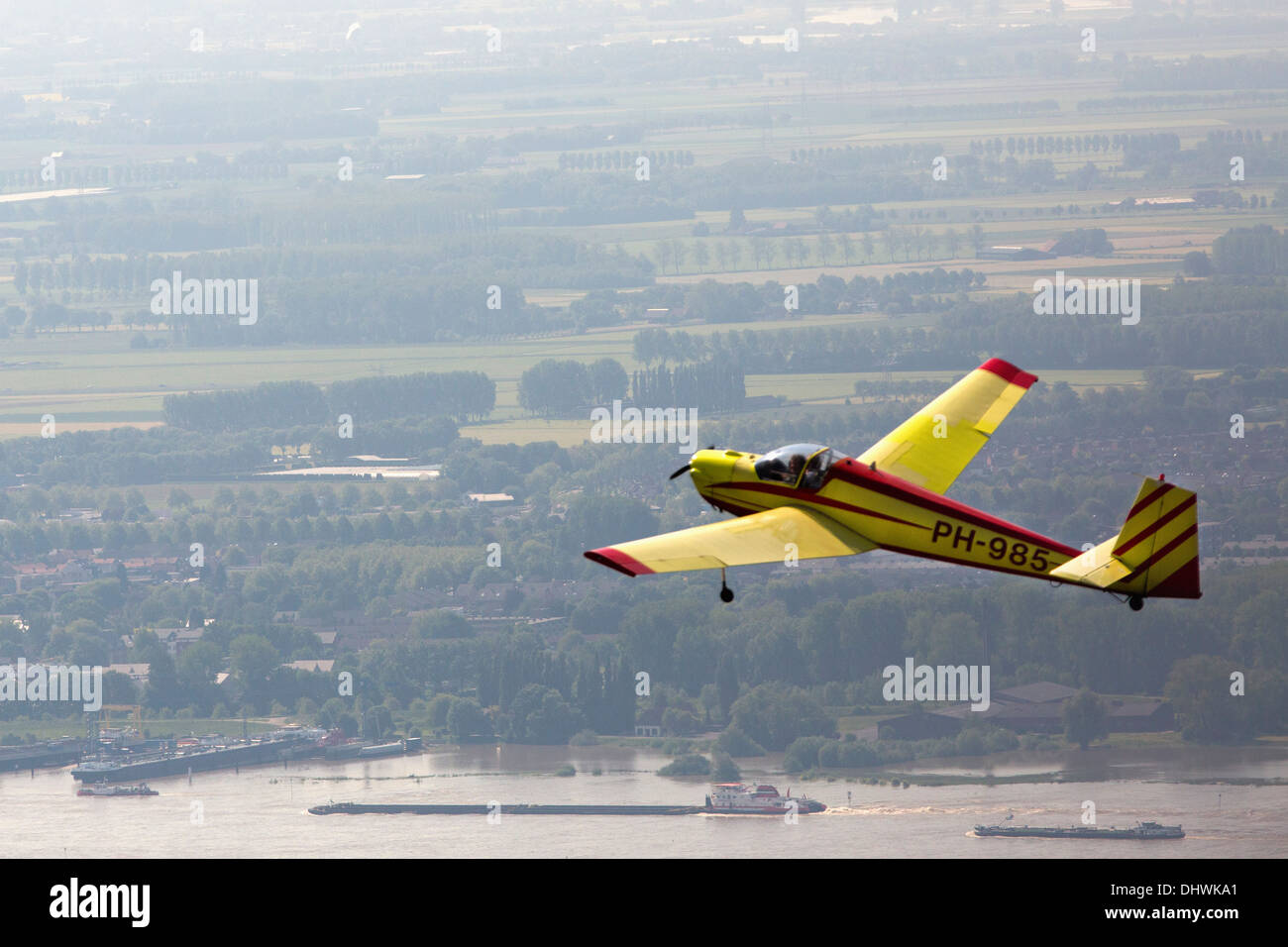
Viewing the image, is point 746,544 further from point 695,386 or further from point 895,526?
point 695,386

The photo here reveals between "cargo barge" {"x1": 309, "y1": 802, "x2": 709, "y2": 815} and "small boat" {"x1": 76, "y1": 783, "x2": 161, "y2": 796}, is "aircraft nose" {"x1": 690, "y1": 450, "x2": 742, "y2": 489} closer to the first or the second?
"cargo barge" {"x1": 309, "y1": 802, "x2": 709, "y2": 815}

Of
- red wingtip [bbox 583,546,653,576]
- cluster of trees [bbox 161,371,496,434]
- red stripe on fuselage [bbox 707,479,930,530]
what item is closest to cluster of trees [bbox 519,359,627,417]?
cluster of trees [bbox 161,371,496,434]

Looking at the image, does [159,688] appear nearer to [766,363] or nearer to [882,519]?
[766,363]

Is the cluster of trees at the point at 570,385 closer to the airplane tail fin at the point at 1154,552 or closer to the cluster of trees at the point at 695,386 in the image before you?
the cluster of trees at the point at 695,386

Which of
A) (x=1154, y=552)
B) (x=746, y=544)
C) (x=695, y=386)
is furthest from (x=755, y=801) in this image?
(x=695, y=386)

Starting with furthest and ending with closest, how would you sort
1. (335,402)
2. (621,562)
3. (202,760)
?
1. (335,402)
2. (202,760)
3. (621,562)
